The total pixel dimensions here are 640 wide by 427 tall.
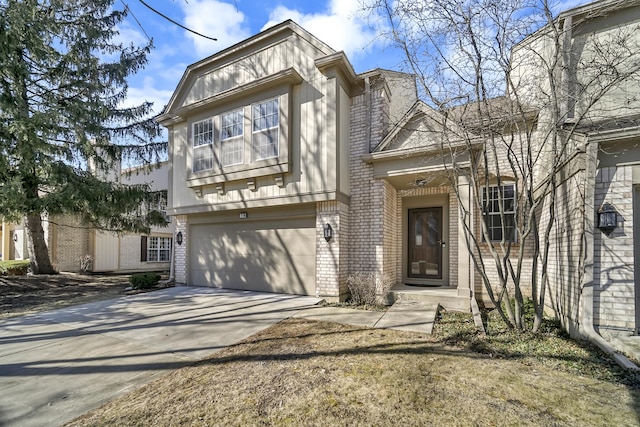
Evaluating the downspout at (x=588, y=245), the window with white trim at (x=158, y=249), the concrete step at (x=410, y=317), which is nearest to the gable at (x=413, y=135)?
the downspout at (x=588, y=245)

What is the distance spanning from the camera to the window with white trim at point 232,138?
881 cm

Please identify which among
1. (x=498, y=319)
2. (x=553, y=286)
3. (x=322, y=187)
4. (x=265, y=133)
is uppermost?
(x=265, y=133)

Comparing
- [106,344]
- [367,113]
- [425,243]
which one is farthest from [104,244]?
[425,243]

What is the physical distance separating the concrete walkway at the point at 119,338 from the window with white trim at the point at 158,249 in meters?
11.1

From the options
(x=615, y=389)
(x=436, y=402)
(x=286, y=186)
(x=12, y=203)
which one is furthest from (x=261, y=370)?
(x=12, y=203)

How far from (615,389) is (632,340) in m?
1.44

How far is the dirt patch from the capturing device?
305 inches

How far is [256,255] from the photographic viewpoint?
29.7 ft

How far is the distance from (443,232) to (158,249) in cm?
1703

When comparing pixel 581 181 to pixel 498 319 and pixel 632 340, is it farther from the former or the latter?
pixel 498 319

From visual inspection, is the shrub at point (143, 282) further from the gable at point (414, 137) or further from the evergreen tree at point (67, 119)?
the gable at point (414, 137)

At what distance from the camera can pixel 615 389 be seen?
3186 mm

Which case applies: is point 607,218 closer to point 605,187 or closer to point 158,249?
point 605,187

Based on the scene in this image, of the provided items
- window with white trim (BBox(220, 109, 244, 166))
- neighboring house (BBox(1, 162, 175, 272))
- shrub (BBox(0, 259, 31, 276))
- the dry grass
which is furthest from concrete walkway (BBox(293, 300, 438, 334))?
shrub (BBox(0, 259, 31, 276))
